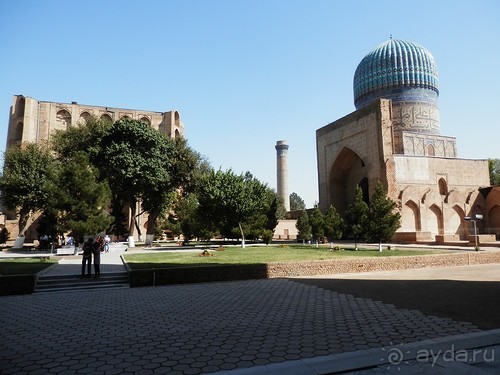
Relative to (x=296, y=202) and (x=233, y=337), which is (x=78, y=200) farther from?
(x=296, y=202)

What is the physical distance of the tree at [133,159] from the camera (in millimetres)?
29859

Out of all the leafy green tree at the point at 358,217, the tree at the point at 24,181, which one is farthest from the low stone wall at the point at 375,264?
the tree at the point at 24,181

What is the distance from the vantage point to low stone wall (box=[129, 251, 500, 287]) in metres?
11.0

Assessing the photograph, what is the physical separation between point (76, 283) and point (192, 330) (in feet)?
23.1

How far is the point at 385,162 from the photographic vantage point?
31359 millimetres

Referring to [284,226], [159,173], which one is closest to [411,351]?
[159,173]

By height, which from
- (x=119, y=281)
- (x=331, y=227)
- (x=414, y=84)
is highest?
(x=414, y=84)

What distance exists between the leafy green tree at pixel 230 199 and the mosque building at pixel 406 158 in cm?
1207

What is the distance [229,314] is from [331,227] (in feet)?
66.9

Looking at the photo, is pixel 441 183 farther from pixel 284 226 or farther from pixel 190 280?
pixel 190 280

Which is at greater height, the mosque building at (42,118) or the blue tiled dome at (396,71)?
the blue tiled dome at (396,71)

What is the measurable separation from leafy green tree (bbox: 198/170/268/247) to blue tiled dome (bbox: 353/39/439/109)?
24279 millimetres

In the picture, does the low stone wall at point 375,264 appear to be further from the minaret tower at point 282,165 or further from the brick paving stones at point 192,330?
the minaret tower at point 282,165

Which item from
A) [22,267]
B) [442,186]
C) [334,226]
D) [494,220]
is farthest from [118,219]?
[494,220]
